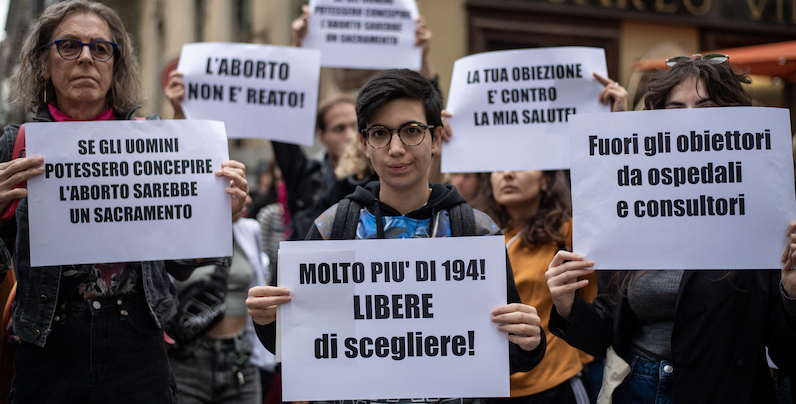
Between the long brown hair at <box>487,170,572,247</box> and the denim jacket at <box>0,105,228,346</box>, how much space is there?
5.40ft

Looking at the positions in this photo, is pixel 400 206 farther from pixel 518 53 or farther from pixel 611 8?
pixel 611 8

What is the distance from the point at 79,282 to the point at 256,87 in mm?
1728

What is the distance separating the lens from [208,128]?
2.55 meters

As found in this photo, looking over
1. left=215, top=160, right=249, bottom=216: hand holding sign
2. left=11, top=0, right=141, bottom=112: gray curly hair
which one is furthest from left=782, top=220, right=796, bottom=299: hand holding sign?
left=11, top=0, right=141, bottom=112: gray curly hair

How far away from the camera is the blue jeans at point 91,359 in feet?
7.75

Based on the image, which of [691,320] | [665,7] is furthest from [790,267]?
[665,7]

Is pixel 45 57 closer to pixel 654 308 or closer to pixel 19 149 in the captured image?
pixel 19 149

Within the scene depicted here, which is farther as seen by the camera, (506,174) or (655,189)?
(506,174)

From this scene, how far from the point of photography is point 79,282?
244cm

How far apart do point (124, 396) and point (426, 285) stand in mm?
1151

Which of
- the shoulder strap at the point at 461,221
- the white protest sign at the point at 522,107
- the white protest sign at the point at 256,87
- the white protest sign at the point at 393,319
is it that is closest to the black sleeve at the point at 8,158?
the white protest sign at the point at 393,319

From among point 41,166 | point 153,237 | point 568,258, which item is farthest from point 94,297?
point 568,258

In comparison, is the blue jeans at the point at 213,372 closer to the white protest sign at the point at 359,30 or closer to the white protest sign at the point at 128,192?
the white protest sign at the point at 128,192

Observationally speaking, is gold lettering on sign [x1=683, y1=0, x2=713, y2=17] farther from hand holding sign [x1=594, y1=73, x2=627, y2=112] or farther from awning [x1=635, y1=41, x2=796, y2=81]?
hand holding sign [x1=594, y1=73, x2=627, y2=112]
